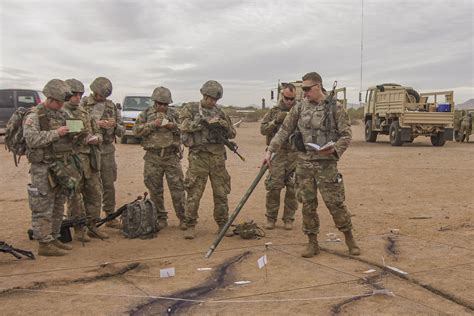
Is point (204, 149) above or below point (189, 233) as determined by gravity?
above

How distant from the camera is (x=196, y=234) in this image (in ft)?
22.8

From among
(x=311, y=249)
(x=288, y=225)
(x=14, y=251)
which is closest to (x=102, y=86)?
(x=14, y=251)

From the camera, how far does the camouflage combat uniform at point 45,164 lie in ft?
18.5

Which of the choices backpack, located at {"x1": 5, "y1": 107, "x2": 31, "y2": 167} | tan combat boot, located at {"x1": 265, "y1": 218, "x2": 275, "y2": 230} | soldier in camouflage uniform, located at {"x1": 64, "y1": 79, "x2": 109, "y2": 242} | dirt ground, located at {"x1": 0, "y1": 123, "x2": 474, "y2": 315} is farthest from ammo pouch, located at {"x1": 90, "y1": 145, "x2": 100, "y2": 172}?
tan combat boot, located at {"x1": 265, "y1": 218, "x2": 275, "y2": 230}

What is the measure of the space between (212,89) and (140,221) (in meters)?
1.81

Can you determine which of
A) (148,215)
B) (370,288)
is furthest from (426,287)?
(148,215)

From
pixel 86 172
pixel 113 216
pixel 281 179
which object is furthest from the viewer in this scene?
pixel 281 179

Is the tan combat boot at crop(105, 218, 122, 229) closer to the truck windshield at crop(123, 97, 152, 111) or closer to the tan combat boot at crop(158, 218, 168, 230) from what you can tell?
the tan combat boot at crop(158, 218, 168, 230)

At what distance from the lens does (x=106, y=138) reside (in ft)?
23.9

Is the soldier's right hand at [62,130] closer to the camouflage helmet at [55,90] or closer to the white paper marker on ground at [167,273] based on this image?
the camouflage helmet at [55,90]

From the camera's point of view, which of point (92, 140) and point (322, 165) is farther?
point (92, 140)

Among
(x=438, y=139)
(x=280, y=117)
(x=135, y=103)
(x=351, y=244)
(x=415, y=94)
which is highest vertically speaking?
(x=415, y=94)

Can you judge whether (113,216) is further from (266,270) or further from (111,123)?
(266,270)

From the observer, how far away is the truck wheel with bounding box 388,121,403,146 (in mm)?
20875
